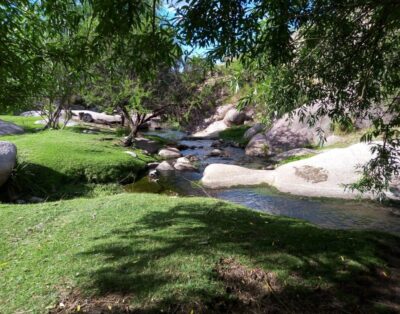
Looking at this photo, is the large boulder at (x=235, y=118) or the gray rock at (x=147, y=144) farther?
the large boulder at (x=235, y=118)

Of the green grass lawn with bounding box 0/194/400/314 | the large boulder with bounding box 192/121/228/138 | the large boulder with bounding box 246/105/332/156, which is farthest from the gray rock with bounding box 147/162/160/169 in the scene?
the large boulder with bounding box 192/121/228/138

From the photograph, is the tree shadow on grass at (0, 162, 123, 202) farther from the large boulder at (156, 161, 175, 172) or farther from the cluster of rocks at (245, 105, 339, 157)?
the cluster of rocks at (245, 105, 339, 157)

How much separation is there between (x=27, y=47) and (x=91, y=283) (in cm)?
302

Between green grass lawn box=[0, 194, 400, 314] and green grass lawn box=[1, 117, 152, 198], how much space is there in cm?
412

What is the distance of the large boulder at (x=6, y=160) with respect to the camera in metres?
10.9

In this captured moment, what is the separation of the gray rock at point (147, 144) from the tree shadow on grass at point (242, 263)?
561 inches

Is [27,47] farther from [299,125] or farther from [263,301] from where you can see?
[299,125]

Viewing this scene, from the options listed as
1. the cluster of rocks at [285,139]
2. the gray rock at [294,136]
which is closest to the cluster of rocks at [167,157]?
the cluster of rocks at [285,139]

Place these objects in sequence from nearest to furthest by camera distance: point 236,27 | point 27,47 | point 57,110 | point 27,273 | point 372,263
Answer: point 236,27 < point 27,47 < point 27,273 < point 372,263 < point 57,110

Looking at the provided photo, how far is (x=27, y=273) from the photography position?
5.49 metres

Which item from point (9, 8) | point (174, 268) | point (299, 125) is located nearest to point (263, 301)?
point (174, 268)

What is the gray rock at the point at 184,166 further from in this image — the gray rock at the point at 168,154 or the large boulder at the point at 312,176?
the gray rock at the point at 168,154

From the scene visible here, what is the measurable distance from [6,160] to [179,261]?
773cm

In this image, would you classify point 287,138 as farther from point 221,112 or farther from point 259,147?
point 221,112
